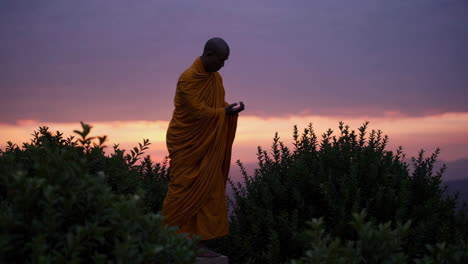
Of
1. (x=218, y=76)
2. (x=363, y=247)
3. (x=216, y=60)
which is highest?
(x=216, y=60)

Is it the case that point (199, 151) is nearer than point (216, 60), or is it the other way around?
point (199, 151)

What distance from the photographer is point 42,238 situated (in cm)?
263

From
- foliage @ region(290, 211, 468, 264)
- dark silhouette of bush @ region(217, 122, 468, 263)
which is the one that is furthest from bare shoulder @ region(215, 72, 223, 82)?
foliage @ region(290, 211, 468, 264)

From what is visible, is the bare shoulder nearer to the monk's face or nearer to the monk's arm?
the monk's face

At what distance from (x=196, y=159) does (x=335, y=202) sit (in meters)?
2.12

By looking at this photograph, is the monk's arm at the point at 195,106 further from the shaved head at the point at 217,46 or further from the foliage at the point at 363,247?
the foliage at the point at 363,247

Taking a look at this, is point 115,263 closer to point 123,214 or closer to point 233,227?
point 123,214

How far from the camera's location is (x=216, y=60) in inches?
234

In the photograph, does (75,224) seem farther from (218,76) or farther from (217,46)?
(218,76)

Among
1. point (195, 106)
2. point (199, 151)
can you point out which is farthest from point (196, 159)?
point (195, 106)

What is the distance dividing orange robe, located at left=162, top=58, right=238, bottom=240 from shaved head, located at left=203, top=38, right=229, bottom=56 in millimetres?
248

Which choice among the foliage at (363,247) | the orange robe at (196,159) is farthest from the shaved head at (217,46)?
the foliage at (363,247)

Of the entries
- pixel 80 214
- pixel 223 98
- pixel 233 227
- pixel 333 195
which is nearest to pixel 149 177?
pixel 233 227

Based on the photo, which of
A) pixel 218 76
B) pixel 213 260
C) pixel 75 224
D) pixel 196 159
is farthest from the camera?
pixel 218 76
